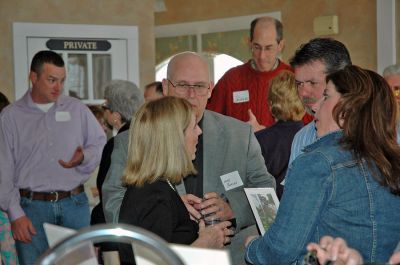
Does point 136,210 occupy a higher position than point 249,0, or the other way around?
point 249,0

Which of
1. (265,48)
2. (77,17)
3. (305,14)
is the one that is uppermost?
(305,14)

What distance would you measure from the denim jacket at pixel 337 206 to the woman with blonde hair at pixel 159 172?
45 centimetres

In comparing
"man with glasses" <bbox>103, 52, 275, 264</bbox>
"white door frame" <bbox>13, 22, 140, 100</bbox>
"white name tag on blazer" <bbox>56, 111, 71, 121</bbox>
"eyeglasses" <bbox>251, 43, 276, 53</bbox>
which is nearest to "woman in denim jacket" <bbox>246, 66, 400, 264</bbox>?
"man with glasses" <bbox>103, 52, 275, 264</bbox>

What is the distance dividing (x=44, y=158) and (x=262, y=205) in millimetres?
2463

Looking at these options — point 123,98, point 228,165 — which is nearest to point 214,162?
point 228,165

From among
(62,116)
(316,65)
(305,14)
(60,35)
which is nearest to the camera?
(316,65)

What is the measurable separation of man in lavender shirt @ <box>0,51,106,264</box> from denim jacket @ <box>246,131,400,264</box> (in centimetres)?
273

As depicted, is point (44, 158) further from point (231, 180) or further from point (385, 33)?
point (385, 33)

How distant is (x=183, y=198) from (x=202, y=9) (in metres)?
7.12

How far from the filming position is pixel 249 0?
8961mm

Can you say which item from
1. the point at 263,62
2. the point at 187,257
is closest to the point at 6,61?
the point at 263,62

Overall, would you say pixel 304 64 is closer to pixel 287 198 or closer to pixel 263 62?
pixel 287 198

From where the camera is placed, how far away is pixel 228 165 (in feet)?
10.0

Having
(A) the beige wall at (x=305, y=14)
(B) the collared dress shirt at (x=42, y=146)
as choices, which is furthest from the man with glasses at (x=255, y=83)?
(A) the beige wall at (x=305, y=14)
